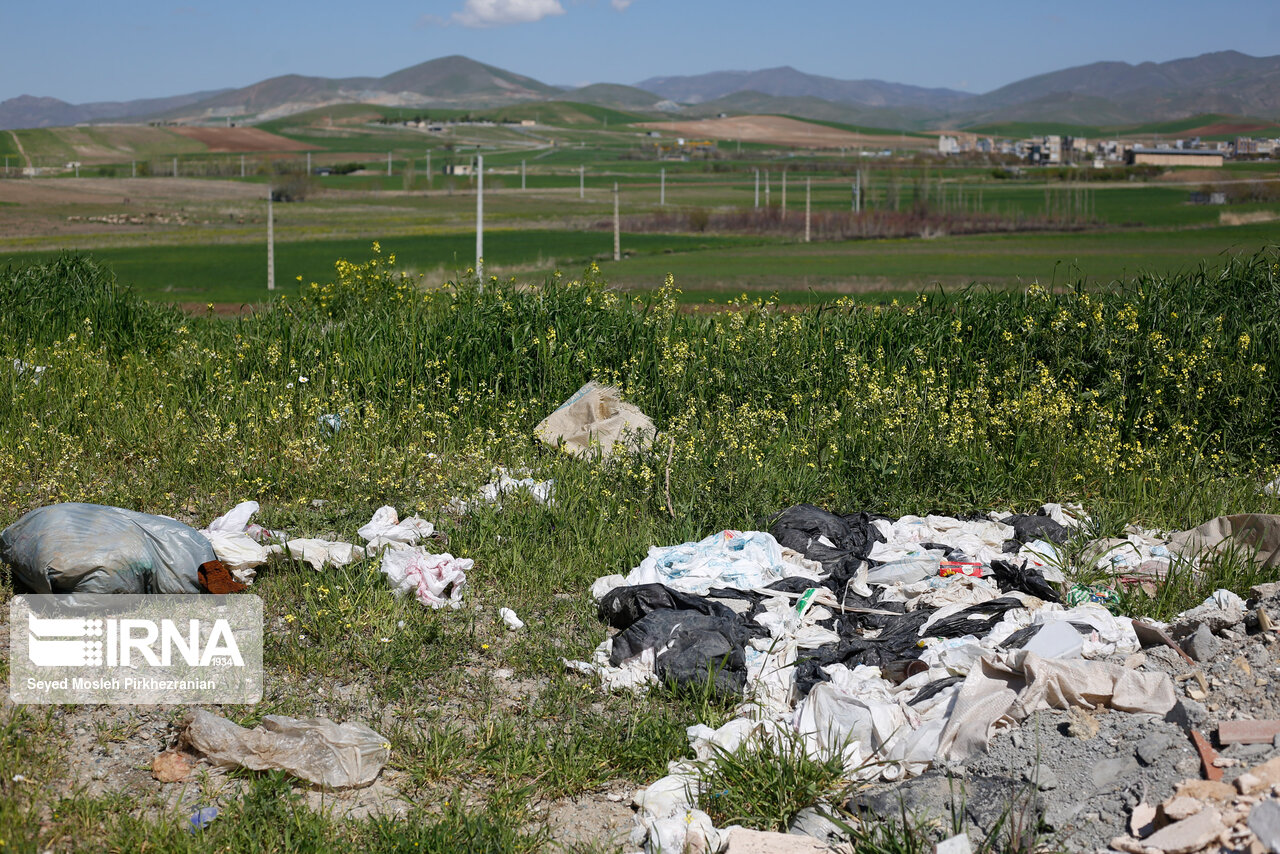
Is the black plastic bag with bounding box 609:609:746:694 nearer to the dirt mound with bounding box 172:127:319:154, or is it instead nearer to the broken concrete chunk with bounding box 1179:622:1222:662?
the broken concrete chunk with bounding box 1179:622:1222:662

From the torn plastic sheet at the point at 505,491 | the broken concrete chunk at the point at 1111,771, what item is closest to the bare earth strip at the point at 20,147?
the torn plastic sheet at the point at 505,491

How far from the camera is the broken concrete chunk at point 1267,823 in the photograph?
118 inches

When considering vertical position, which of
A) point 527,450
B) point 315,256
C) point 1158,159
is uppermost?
point 1158,159

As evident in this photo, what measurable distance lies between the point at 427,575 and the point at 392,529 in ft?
2.73

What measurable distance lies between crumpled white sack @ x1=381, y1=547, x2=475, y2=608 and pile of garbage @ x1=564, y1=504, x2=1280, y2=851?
746 mm

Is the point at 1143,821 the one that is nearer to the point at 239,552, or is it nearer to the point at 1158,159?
the point at 239,552

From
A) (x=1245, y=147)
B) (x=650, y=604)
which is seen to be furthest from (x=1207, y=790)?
(x=1245, y=147)

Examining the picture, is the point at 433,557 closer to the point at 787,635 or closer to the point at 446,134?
the point at 787,635

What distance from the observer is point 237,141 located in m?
147

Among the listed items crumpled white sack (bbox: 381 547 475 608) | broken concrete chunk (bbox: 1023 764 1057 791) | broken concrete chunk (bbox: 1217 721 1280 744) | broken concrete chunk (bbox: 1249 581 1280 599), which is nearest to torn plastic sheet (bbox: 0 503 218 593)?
crumpled white sack (bbox: 381 547 475 608)

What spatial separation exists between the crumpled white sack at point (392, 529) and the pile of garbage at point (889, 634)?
1221 millimetres

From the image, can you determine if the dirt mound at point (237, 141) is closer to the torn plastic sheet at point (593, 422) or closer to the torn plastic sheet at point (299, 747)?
the torn plastic sheet at point (593, 422)

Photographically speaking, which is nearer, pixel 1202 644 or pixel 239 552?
pixel 1202 644

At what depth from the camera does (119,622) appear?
5250mm
